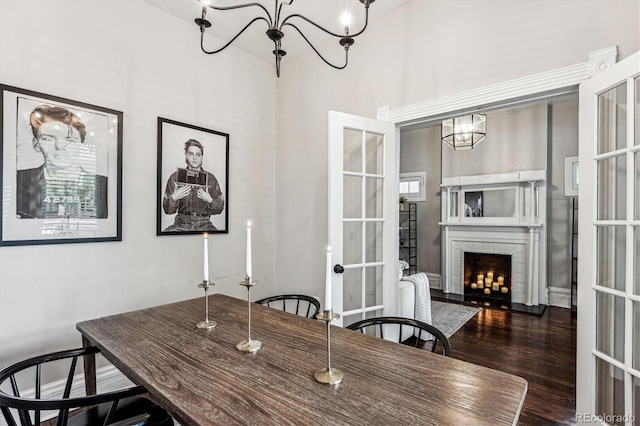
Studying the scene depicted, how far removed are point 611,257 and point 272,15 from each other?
2892mm

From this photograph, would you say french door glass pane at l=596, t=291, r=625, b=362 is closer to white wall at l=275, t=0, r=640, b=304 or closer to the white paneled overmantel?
white wall at l=275, t=0, r=640, b=304

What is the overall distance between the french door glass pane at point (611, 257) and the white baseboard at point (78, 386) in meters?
3.25

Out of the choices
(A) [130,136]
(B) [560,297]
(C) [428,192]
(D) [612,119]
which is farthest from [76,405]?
(C) [428,192]

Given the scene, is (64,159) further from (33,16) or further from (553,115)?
(553,115)

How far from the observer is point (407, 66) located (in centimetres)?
254

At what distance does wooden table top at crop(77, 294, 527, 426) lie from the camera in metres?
0.90

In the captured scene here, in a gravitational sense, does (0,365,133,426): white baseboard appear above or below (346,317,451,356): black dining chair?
below

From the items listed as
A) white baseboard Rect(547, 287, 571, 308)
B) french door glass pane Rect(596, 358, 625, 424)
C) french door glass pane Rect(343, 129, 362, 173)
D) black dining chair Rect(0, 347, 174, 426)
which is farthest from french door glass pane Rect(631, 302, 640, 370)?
white baseboard Rect(547, 287, 571, 308)

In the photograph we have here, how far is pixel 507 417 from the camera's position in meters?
0.88

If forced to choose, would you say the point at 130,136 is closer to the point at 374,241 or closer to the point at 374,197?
the point at 374,197

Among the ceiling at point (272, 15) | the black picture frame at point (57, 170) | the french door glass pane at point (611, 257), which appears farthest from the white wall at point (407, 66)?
the black picture frame at point (57, 170)

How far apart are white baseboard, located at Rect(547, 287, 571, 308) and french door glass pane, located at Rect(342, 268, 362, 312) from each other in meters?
4.01

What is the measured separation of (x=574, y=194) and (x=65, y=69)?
238 inches

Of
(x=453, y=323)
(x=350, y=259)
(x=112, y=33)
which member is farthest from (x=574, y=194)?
(x=112, y=33)
